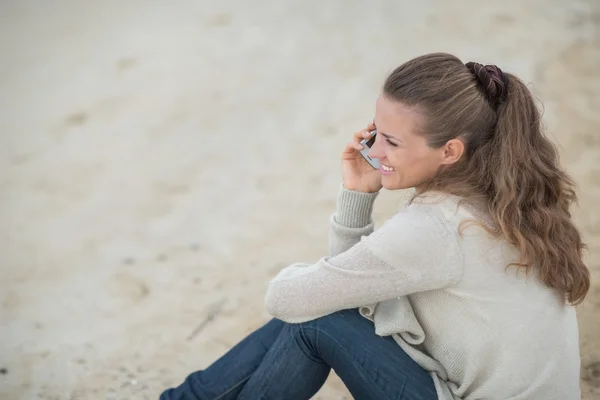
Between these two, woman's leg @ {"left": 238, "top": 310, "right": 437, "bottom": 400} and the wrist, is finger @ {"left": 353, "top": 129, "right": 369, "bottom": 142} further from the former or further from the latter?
woman's leg @ {"left": 238, "top": 310, "right": 437, "bottom": 400}

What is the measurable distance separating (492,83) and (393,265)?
17.7 inches

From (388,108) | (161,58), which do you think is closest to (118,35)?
(161,58)

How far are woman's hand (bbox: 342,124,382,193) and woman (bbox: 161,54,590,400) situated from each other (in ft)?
0.63

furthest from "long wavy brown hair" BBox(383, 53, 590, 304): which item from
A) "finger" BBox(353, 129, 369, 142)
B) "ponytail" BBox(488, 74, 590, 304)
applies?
"finger" BBox(353, 129, 369, 142)

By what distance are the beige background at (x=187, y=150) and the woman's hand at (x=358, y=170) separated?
71 centimetres

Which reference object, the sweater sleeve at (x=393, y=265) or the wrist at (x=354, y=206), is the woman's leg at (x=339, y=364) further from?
the wrist at (x=354, y=206)

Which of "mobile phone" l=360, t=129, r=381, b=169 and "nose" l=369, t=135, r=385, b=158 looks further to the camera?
"mobile phone" l=360, t=129, r=381, b=169

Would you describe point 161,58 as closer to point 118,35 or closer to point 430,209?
point 118,35

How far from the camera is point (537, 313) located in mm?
1590

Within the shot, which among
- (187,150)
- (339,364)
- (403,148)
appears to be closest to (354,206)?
(403,148)

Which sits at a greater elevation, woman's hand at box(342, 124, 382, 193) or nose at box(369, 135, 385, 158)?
nose at box(369, 135, 385, 158)

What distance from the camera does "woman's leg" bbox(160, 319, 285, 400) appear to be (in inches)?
76.3

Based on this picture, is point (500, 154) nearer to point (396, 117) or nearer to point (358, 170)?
point (396, 117)

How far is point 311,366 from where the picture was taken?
5.96 ft
